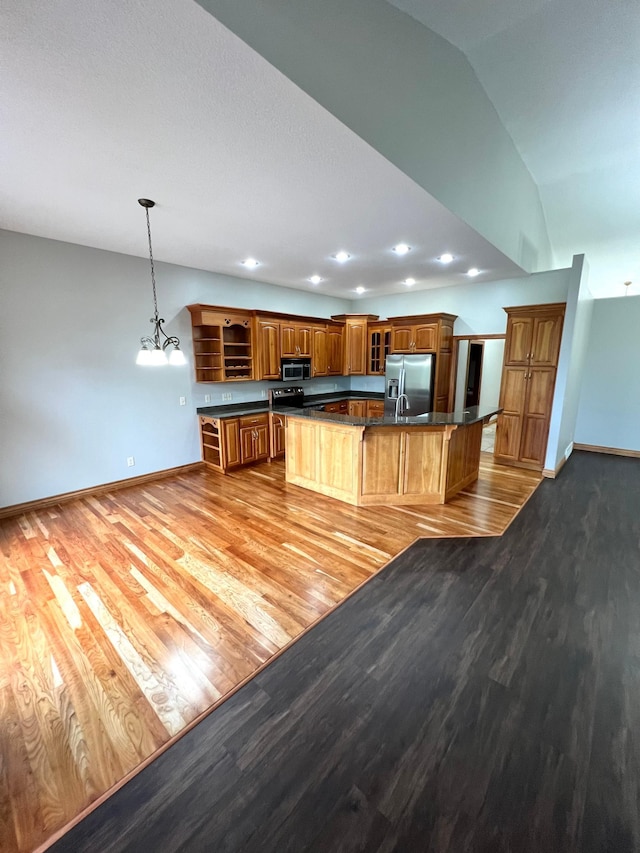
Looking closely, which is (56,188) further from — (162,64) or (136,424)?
(136,424)

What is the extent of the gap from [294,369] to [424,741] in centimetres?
526

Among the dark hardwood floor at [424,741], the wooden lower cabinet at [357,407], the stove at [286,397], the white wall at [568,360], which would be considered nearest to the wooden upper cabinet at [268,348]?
the stove at [286,397]

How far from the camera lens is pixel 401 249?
12.8 ft

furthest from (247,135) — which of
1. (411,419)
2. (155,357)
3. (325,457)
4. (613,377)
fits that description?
(613,377)

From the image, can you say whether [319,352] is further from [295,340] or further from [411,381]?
[411,381]

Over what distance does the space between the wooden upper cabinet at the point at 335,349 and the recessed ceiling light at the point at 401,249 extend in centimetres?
284

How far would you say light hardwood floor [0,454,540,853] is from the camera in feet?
4.84

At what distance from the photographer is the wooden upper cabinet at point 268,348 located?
5.48 m

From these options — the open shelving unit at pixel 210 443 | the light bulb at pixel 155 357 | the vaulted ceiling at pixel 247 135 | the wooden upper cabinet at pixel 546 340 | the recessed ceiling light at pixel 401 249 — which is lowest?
the open shelving unit at pixel 210 443

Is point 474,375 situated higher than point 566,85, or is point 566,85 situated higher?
point 566,85

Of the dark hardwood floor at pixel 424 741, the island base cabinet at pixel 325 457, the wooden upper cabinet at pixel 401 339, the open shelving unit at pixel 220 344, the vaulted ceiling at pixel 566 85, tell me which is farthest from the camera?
the wooden upper cabinet at pixel 401 339

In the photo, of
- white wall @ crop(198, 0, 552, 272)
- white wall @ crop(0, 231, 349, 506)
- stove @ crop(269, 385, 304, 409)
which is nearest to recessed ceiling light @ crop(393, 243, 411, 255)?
white wall @ crop(198, 0, 552, 272)

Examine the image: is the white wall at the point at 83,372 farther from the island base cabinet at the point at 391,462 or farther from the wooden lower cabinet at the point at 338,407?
the wooden lower cabinet at the point at 338,407

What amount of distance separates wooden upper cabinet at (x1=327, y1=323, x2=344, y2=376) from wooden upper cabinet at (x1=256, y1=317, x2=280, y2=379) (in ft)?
4.56
